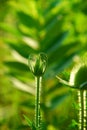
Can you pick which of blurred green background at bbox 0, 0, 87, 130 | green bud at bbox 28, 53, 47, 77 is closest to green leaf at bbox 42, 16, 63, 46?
blurred green background at bbox 0, 0, 87, 130

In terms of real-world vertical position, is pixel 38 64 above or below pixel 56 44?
below

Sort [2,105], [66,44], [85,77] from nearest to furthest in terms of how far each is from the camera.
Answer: [85,77]
[66,44]
[2,105]

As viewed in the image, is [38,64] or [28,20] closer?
[38,64]

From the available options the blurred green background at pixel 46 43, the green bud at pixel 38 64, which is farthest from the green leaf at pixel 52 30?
the green bud at pixel 38 64

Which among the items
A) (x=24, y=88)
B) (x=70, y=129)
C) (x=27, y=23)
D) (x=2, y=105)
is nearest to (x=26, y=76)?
(x=24, y=88)

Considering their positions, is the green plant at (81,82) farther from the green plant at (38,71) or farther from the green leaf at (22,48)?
the green leaf at (22,48)

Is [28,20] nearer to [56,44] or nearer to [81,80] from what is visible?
[56,44]

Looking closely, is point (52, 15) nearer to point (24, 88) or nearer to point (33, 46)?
point (33, 46)

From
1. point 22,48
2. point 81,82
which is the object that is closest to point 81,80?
point 81,82
